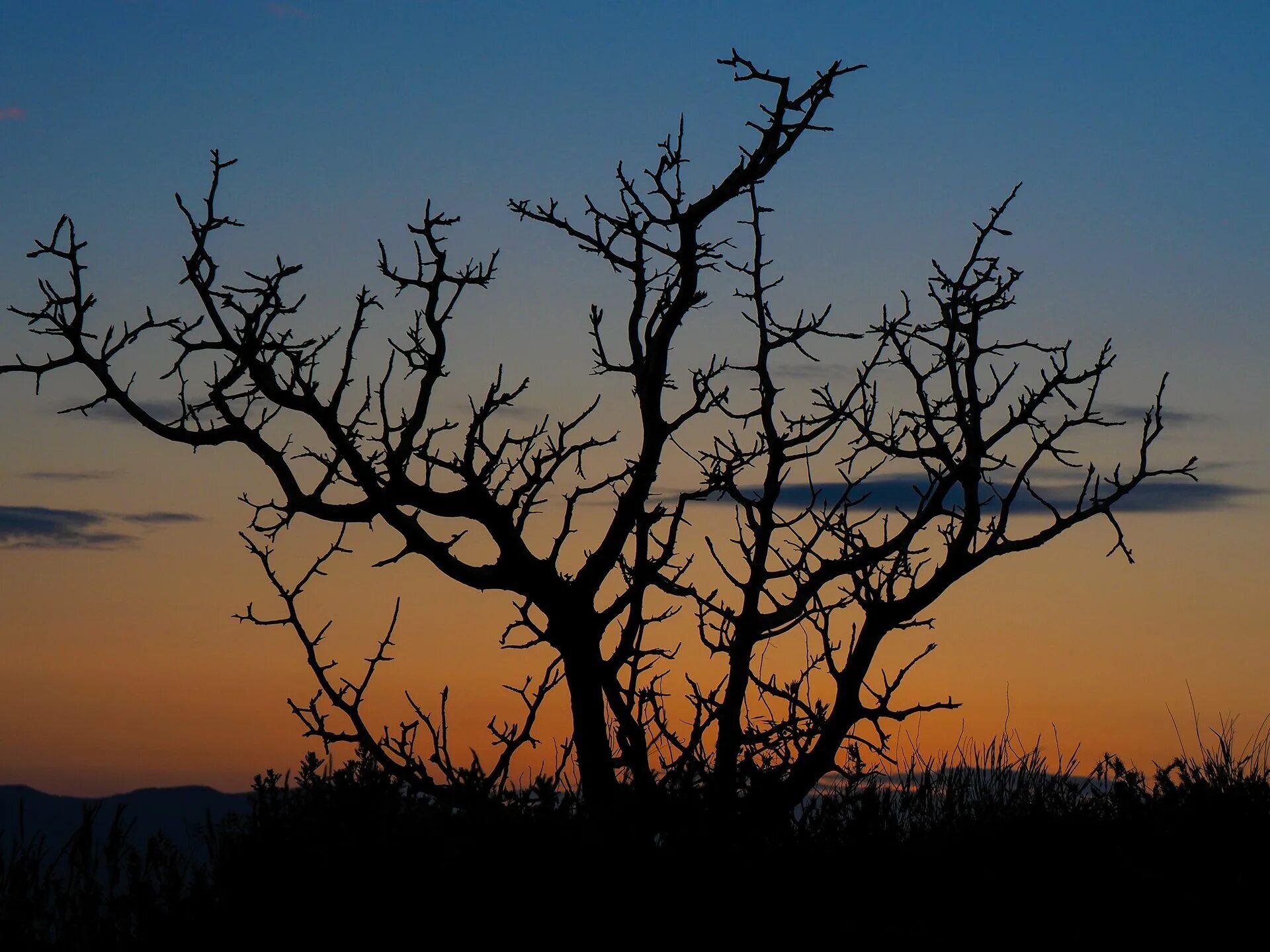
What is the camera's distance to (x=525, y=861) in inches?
263

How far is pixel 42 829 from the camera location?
27.0 feet

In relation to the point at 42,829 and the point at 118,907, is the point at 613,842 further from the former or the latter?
the point at 42,829

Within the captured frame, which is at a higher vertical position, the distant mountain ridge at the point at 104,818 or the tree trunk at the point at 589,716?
the tree trunk at the point at 589,716

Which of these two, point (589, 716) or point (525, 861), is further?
point (589, 716)

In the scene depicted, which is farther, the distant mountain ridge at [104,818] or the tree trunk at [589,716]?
the tree trunk at [589,716]

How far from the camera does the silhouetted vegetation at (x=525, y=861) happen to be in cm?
662

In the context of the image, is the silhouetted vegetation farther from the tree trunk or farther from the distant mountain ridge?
the tree trunk

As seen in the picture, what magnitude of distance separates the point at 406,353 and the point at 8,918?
4471 mm

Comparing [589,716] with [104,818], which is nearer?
[104,818]

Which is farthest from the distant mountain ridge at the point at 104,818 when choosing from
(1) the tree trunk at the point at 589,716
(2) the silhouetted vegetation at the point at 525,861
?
(1) the tree trunk at the point at 589,716

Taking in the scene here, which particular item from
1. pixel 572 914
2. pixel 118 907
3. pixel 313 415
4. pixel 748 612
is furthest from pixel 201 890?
pixel 748 612

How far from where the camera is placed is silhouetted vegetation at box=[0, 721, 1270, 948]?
6.62 meters

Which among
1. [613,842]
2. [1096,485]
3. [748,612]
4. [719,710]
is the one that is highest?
[1096,485]

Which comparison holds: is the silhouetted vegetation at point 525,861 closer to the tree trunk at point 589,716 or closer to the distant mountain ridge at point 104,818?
the distant mountain ridge at point 104,818
